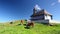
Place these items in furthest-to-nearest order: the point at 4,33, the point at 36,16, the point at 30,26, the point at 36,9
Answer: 1. the point at 36,9
2. the point at 36,16
3. the point at 30,26
4. the point at 4,33

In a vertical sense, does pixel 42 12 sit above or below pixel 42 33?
above

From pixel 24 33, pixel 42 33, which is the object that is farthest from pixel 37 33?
pixel 24 33

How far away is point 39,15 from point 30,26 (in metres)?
39.6

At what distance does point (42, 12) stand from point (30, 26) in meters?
39.5

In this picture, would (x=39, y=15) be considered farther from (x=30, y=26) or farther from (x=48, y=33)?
(x=48, y=33)

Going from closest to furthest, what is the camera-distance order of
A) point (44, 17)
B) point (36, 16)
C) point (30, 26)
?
point (30, 26) → point (44, 17) → point (36, 16)

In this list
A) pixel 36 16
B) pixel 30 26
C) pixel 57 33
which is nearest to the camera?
pixel 57 33

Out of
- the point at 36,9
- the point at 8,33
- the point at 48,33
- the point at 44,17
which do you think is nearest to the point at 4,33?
the point at 8,33

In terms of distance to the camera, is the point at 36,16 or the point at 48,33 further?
the point at 36,16

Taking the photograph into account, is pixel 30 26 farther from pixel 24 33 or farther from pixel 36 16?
pixel 36 16

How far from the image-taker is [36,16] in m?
88.2

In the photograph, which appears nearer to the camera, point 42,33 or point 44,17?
point 42,33

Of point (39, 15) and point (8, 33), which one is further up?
point (39, 15)

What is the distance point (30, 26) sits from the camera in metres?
46.7
